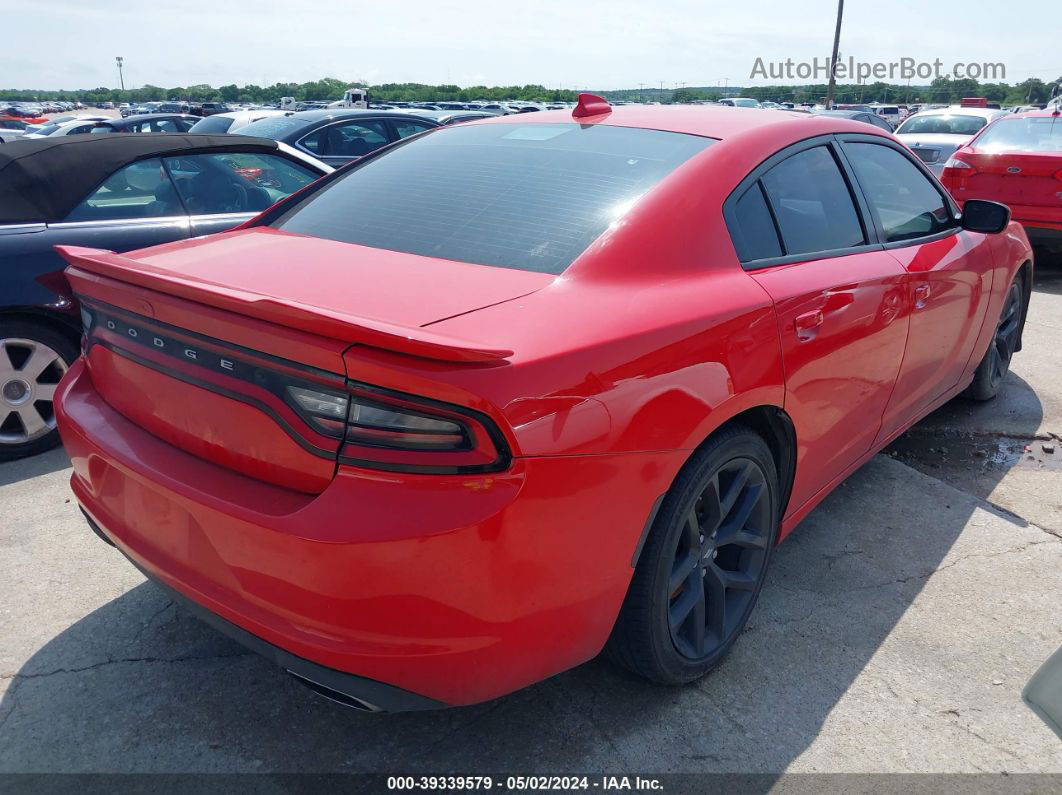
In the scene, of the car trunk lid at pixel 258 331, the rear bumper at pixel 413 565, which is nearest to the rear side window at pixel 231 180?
the car trunk lid at pixel 258 331

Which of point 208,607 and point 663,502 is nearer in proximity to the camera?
point 208,607

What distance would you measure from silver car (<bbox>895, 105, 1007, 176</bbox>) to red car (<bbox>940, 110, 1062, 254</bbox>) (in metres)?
3.29

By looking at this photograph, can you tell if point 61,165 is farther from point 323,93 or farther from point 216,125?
point 323,93

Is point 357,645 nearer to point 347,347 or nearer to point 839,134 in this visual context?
point 347,347

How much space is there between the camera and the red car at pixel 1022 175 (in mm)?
7781

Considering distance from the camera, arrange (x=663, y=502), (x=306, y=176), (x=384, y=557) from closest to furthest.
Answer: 1. (x=384, y=557)
2. (x=663, y=502)
3. (x=306, y=176)

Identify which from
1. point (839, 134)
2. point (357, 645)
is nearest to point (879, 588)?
point (839, 134)

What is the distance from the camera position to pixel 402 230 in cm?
252

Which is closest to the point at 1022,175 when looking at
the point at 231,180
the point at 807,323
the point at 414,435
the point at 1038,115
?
the point at 1038,115

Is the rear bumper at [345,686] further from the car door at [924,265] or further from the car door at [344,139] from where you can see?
the car door at [344,139]

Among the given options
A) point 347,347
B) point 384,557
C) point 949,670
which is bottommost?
point 949,670

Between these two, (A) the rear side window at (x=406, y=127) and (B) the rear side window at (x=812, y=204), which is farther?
(A) the rear side window at (x=406, y=127)

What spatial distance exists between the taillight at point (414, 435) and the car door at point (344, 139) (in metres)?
7.36

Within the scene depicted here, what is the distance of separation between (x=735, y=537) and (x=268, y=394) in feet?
4.69
